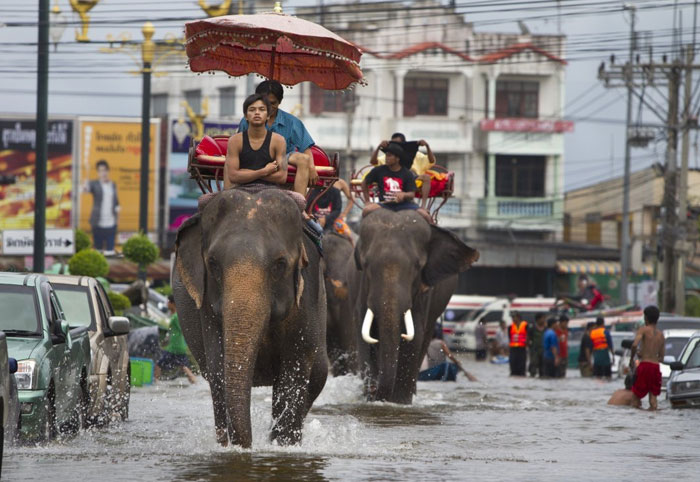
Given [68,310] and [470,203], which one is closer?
[68,310]


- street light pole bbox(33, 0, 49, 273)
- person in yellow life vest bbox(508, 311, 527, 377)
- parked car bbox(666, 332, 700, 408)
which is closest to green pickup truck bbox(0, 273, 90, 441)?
parked car bbox(666, 332, 700, 408)

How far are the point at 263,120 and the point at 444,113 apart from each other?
57323 mm

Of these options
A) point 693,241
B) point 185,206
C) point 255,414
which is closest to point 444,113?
point 185,206

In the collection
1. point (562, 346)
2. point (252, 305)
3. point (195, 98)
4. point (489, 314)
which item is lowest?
point (489, 314)

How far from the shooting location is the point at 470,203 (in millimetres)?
66125

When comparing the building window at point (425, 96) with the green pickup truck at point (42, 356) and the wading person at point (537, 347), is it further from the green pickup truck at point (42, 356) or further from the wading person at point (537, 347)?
the green pickup truck at point (42, 356)

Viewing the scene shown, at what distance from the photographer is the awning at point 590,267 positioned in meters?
65.4

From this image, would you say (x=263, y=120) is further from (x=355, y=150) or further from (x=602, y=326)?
(x=355, y=150)

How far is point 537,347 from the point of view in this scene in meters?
34.0

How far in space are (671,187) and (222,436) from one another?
36.8 meters

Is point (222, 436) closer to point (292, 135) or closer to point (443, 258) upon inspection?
point (292, 135)

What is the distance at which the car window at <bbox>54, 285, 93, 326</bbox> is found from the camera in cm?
1444

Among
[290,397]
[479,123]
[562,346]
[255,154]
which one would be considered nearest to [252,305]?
[290,397]

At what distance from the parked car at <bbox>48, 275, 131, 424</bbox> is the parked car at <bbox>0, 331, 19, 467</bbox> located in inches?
140
